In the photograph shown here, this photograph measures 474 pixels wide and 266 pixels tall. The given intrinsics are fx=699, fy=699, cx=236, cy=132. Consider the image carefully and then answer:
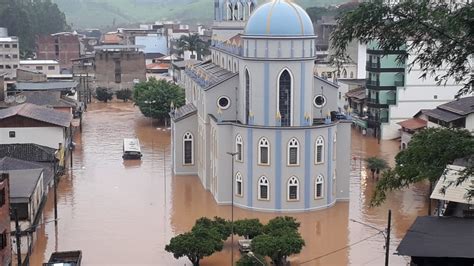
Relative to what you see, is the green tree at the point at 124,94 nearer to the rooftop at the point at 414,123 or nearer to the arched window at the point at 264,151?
the rooftop at the point at 414,123

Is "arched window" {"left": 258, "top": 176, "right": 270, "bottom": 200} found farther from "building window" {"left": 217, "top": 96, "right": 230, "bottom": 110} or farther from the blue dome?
the blue dome

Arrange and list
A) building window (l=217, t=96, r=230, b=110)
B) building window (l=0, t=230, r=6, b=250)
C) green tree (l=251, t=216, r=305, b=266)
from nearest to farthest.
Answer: building window (l=0, t=230, r=6, b=250) → green tree (l=251, t=216, r=305, b=266) → building window (l=217, t=96, r=230, b=110)

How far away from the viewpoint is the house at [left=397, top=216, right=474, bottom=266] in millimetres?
13805

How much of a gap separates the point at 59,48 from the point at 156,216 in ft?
194

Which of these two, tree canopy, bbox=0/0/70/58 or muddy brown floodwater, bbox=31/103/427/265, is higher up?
tree canopy, bbox=0/0/70/58

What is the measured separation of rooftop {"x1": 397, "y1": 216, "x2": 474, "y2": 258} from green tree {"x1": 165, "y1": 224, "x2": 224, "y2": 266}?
653 centimetres

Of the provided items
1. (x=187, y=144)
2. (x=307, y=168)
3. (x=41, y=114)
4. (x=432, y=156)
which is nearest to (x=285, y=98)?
(x=307, y=168)

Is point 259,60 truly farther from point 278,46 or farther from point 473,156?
point 473,156

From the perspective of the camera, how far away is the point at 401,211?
27500 millimetres

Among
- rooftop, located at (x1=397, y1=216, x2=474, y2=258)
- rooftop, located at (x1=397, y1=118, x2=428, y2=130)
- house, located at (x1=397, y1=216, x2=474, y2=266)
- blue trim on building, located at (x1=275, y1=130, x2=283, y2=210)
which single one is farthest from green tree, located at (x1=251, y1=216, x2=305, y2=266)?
rooftop, located at (x1=397, y1=118, x2=428, y2=130)

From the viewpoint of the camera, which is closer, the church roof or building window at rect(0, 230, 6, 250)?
building window at rect(0, 230, 6, 250)

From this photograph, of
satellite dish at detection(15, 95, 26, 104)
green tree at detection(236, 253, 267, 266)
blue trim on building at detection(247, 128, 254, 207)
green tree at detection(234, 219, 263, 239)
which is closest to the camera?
green tree at detection(236, 253, 267, 266)

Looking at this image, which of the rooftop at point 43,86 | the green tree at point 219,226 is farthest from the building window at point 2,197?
the rooftop at point 43,86

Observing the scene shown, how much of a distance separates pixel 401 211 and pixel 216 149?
786 centimetres
